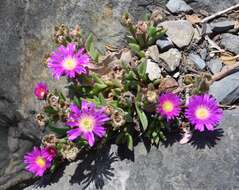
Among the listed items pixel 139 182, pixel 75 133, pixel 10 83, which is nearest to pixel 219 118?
pixel 139 182

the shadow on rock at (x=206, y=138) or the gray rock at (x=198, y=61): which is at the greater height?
the gray rock at (x=198, y=61)

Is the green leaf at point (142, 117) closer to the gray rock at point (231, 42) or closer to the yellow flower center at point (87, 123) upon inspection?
the yellow flower center at point (87, 123)

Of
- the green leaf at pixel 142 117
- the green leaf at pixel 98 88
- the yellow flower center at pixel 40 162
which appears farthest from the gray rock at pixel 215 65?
the yellow flower center at pixel 40 162

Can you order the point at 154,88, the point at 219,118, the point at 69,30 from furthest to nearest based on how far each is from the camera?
1. the point at 69,30
2. the point at 154,88
3. the point at 219,118

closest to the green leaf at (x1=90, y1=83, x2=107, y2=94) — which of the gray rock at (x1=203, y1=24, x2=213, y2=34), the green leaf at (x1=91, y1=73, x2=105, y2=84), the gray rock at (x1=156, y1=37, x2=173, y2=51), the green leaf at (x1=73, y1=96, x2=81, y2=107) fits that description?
the green leaf at (x1=91, y1=73, x2=105, y2=84)

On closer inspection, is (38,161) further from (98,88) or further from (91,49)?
(91,49)

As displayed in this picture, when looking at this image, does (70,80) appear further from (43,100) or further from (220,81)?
(220,81)
